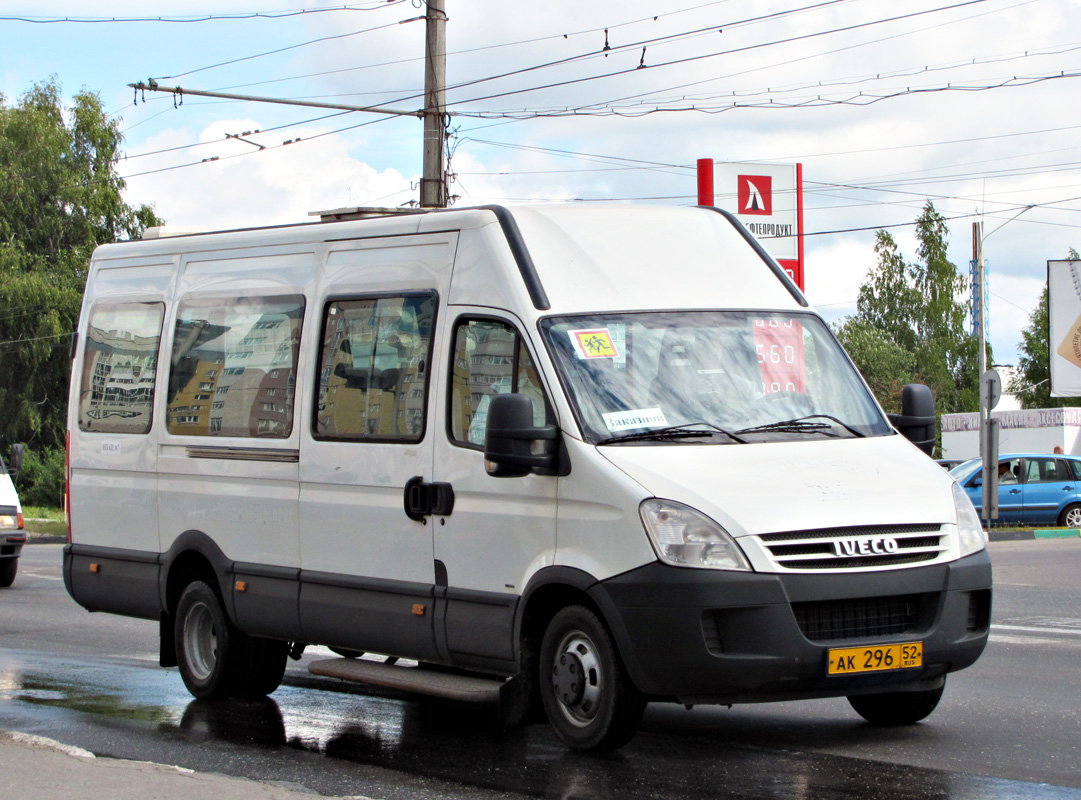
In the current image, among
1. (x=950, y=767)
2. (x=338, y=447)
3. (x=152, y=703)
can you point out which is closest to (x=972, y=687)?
(x=950, y=767)

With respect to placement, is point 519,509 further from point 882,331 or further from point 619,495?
point 882,331

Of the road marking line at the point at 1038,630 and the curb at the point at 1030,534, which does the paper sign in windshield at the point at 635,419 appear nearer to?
the road marking line at the point at 1038,630

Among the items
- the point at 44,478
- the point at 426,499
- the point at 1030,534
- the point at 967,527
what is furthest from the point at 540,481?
the point at 44,478

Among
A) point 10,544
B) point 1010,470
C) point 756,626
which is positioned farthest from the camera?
point 1010,470

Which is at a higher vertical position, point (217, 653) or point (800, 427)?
point (800, 427)

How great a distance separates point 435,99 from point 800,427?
44.9 ft

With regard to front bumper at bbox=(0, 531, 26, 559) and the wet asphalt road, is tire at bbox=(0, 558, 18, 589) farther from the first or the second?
the wet asphalt road

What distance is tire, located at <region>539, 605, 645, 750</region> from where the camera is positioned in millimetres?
6824

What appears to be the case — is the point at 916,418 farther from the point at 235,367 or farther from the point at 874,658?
the point at 235,367

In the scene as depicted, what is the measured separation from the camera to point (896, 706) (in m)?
7.82

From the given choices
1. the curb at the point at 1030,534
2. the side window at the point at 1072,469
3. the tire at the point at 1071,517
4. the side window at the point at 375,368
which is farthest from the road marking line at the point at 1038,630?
the side window at the point at 1072,469

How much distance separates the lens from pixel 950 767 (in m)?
6.85

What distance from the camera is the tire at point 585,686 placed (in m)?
6.82

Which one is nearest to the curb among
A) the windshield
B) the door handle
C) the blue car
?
the blue car
